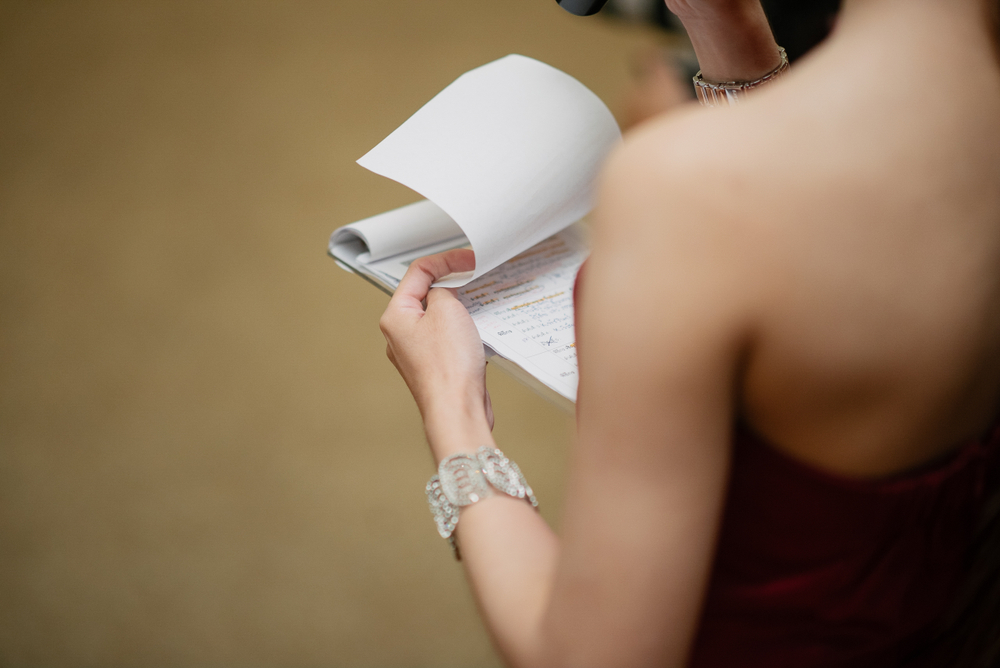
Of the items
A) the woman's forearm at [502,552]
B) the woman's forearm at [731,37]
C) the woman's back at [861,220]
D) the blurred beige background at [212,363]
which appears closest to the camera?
the woman's back at [861,220]

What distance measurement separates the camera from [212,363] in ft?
5.93

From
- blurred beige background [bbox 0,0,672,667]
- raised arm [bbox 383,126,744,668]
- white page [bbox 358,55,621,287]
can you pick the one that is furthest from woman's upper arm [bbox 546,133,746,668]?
blurred beige background [bbox 0,0,672,667]

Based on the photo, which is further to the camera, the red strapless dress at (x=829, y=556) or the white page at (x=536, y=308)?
the white page at (x=536, y=308)

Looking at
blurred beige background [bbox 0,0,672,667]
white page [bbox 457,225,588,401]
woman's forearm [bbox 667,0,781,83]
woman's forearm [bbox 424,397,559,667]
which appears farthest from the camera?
blurred beige background [bbox 0,0,672,667]

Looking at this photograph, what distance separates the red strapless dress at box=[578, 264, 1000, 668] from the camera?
0.51m

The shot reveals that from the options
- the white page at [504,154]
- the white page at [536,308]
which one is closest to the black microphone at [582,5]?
the white page at [504,154]

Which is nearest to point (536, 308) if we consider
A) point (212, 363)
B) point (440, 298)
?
point (440, 298)

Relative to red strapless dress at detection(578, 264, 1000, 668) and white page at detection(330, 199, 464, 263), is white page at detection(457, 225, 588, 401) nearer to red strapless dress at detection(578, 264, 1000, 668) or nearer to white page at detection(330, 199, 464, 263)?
white page at detection(330, 199, 464, 263)

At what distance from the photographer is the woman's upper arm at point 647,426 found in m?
0.42

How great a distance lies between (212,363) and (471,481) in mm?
1364

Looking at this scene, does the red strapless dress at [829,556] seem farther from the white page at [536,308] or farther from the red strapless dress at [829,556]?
the white page at [536,308]

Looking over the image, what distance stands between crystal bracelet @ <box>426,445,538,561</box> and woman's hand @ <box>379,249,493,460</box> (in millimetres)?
11

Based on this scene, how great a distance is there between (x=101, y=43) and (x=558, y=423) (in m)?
2.16

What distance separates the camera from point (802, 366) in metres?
0.44
